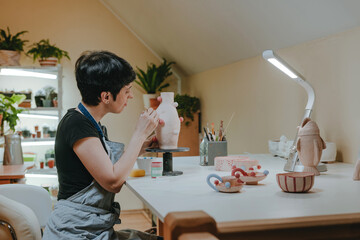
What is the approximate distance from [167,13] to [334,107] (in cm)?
208

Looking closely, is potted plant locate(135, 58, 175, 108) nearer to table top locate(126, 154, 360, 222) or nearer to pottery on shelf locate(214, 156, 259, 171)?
pottery on shelf locate(214, 156, 259, 171)

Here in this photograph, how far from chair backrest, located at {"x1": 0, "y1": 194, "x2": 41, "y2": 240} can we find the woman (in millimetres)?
93

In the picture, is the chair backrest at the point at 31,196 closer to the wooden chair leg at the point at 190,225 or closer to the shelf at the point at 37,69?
the wooden chair leg at the point at 190,225

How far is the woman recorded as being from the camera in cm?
158

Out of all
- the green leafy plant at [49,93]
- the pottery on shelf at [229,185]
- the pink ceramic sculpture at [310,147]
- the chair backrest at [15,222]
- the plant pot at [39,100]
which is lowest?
the chair backrest at [15,222]

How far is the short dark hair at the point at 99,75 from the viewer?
1.75 m

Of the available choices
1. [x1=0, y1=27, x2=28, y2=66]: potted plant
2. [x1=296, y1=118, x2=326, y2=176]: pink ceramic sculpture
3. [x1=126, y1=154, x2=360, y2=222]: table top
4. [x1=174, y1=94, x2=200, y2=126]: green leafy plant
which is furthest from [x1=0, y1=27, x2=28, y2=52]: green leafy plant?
[x1=296, y1=118, x2=326, y2=176]: pink ceramic sculpture

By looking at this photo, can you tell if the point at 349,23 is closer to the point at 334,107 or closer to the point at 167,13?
the point at 334,107

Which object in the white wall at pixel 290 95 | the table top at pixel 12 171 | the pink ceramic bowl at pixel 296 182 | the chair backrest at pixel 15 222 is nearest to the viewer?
the pink ceramic bowl at pixel 296 182

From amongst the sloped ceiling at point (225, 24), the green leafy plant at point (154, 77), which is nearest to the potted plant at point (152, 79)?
the green leafy plant at point (154, 77)

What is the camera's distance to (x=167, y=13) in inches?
158

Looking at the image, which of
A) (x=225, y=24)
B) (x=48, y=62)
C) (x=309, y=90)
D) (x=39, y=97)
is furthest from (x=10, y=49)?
(x=309, y=90)

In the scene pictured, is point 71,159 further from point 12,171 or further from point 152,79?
point 152,79

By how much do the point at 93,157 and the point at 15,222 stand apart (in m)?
0.40
